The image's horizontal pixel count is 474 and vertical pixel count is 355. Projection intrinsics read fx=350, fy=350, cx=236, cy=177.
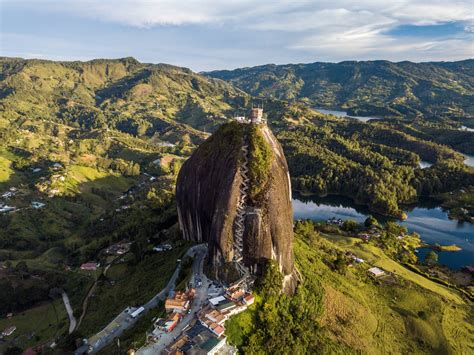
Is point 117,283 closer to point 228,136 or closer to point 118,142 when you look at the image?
point 228,136

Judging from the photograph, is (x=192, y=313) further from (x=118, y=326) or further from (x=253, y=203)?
(x=253, y=203)

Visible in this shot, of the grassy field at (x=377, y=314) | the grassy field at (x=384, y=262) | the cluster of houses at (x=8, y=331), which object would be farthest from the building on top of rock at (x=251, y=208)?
the cluster of houses at (x=8, y=331)

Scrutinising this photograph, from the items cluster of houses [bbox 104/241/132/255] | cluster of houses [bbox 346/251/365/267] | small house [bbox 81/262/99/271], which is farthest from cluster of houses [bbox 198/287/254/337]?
small house [bbox 81/262/99/271]

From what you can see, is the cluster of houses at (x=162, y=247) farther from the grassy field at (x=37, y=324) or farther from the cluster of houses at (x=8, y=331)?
the cluster of houses at (x=8, y=331)

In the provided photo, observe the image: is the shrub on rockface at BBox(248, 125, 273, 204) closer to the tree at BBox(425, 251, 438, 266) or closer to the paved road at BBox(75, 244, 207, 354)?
the paved road at BBox(75, 244, 207, 354)

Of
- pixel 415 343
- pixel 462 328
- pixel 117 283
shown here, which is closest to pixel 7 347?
pixel 117 283

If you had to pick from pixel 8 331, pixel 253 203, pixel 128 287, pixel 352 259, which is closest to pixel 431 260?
pixel 352 259
